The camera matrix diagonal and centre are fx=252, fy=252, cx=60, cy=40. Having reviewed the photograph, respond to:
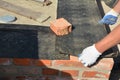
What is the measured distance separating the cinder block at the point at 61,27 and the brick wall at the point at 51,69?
1.41 feet

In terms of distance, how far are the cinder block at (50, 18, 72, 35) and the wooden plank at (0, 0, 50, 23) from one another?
39 cm

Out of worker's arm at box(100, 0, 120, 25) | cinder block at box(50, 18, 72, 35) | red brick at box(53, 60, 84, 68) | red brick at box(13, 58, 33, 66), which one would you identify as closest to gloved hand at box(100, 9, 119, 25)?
worker's arm at box(100, 0, 120, 25)

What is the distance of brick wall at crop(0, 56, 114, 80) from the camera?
2.90 m

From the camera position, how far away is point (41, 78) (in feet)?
10.1

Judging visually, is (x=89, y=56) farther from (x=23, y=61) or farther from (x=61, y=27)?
(x=23, y=61)

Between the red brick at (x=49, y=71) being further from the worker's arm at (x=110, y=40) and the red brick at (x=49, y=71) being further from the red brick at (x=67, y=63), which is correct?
the worker's arm at (x=110, y=40)

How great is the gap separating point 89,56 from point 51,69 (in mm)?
476

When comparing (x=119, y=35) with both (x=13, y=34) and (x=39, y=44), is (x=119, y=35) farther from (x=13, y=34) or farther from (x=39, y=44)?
(x=13, y=34)

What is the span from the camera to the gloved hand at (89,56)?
2.82 metres

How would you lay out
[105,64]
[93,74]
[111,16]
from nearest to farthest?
[105,64] < [93,74] < [111,16]

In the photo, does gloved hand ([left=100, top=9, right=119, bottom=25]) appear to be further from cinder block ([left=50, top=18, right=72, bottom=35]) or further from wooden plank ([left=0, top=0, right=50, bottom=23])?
wooden plank ([left=0, top=0, right=50, bottom=23])

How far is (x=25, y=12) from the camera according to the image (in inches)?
148

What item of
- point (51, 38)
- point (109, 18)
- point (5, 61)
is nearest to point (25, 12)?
point (51, 38)

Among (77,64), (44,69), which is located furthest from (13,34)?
(77,64)
